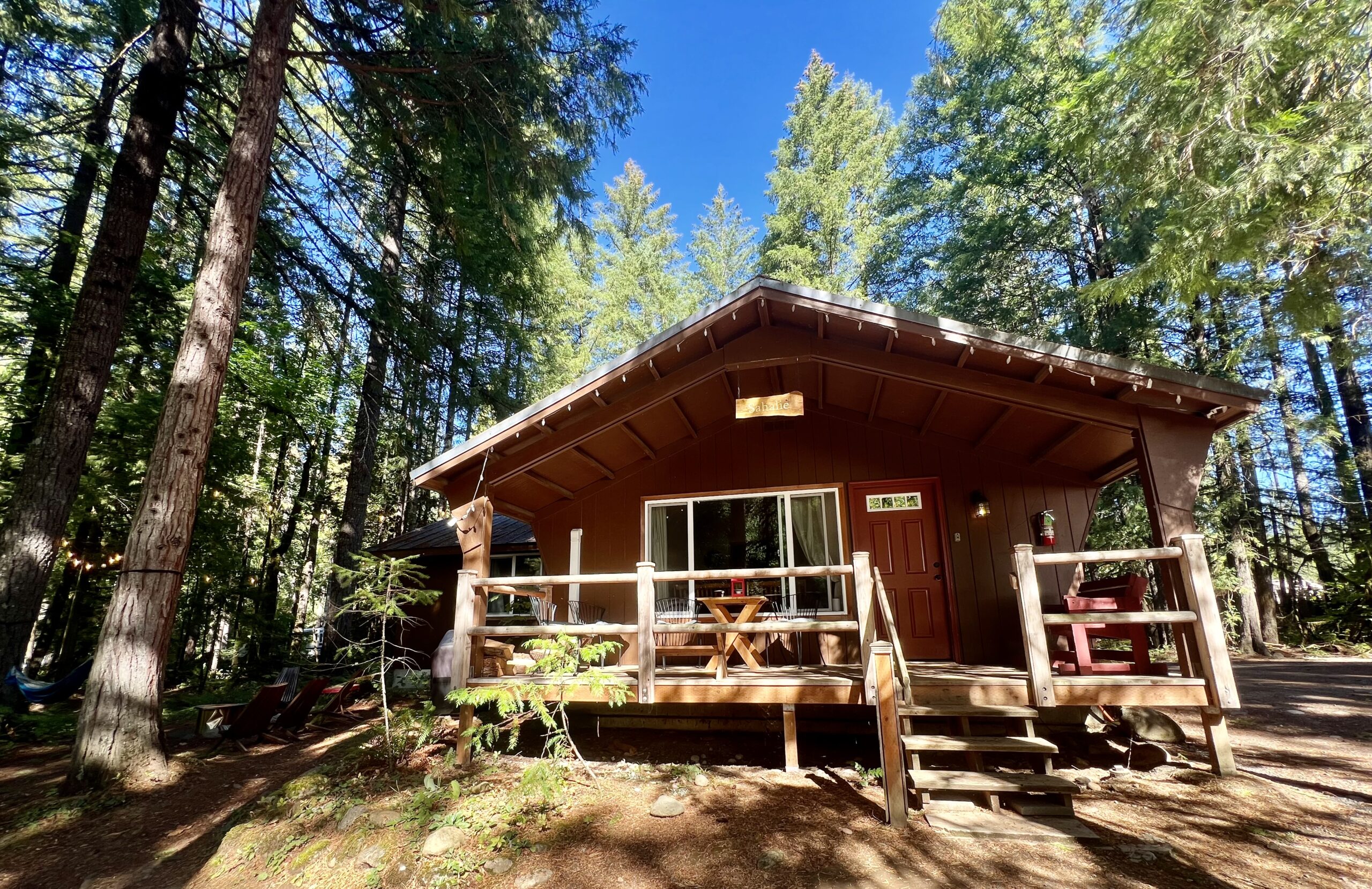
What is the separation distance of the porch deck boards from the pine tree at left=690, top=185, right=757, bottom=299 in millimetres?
17919

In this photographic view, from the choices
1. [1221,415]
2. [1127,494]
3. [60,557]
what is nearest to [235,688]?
[60,557]

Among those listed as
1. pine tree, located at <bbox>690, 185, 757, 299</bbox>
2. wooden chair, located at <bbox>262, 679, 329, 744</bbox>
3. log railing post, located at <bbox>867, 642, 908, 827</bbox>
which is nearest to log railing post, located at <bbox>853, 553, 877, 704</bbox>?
log railing post, located at <bbox>867, 642, 908, 827</bbox>

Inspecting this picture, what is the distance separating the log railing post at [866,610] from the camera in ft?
14.4

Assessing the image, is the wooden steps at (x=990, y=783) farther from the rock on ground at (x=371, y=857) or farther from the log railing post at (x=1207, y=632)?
the rock on ground at (x=371, y=857)

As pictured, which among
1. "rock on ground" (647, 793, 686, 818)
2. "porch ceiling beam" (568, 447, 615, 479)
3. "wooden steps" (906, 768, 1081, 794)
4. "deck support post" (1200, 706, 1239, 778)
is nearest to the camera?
"wooden steps" (906, 768, 1081, 794)

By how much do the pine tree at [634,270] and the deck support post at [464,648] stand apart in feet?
47.2

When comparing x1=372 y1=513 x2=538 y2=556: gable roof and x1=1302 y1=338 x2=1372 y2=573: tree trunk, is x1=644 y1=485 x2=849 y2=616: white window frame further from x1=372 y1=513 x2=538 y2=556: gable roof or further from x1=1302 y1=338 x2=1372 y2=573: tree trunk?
x1=1302 y1=338 x2=1372 y2=573: tree trunk

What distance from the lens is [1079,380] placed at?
4973 mm

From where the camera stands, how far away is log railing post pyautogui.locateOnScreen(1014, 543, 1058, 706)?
425 centimetres

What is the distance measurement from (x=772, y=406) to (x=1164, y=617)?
3314mm

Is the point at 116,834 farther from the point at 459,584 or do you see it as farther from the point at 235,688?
the point at 235,688

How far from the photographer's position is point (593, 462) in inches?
275

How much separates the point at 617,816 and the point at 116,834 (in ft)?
11.7

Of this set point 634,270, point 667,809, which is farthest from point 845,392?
point 634,270
